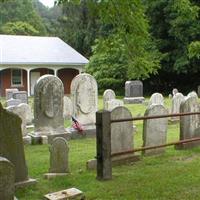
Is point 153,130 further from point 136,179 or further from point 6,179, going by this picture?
point 6,179

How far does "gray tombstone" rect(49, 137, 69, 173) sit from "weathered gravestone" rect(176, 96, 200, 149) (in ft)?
12.2

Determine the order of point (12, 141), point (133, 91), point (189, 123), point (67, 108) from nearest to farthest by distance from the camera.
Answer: point (12, 141), point (189, 123), point (67, 108), point (133, 91)

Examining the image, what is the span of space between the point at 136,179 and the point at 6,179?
3.58m

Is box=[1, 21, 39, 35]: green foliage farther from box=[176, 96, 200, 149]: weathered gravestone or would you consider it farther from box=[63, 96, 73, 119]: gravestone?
box=[176, 96, 200, 149]: weathered gravestone

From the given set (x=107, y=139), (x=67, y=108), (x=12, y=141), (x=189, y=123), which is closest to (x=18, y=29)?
(x=67, y=108)

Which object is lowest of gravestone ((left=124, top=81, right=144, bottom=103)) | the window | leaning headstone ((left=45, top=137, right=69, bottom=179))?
leaning headstone ((left=45, top=137, right=69, bottom=179))

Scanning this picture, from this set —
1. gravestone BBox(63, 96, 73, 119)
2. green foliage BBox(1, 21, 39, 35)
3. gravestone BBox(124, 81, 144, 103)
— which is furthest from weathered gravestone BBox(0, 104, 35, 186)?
green foliage BBox(1, 21, 39, 35)

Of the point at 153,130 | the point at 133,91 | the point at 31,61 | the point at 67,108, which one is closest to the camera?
the point at 153,130

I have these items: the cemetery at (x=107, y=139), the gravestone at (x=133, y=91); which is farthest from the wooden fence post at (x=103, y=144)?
the gravestone at (x=133, y=91)

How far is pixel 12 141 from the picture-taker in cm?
693

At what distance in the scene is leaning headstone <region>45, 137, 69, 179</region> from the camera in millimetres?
8039

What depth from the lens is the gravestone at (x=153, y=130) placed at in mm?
9883

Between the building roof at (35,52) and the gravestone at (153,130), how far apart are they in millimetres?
27454

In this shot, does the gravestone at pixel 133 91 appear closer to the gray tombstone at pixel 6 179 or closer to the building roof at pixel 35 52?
the building roof at pixel 35 52
